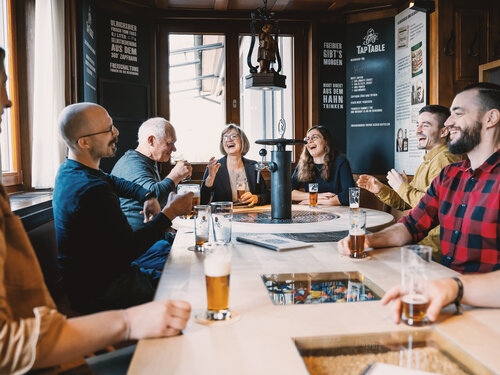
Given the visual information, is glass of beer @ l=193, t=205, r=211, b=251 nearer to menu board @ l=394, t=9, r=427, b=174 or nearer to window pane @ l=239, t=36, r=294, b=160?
window pane @ l=239, t=36, r=294, b=160

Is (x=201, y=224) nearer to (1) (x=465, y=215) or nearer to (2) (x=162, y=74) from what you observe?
(1) (x=465, y=215)

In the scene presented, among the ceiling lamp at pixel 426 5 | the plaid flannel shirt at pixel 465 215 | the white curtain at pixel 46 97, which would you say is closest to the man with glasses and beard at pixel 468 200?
the plaid flannel shirt at pixel 465 215

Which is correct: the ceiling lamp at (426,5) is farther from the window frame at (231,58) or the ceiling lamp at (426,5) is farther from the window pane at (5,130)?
the window pane at (5,130)

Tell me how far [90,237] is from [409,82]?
151 inches

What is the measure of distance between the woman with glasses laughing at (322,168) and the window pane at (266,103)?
0.41 metres

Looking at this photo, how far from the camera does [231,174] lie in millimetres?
3850

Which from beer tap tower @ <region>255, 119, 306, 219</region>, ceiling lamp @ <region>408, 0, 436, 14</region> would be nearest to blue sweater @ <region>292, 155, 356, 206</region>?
ceiling lamp @ <region>408, 0, 436, 14</region>

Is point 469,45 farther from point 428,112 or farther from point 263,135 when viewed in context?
point 263,135

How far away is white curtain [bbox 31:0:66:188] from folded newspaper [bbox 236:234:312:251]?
6.28 ft

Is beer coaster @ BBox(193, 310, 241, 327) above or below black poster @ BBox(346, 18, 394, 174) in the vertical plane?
below

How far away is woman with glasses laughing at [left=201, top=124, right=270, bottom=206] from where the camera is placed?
3557mm

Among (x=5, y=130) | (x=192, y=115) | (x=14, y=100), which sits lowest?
(x=5, y=130)

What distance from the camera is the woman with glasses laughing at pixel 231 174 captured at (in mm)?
3557

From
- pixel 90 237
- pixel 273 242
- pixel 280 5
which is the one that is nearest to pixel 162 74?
pixel 280 5
